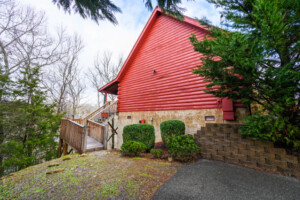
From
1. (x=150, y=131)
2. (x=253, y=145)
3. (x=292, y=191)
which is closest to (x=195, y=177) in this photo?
(x=292, y=191)

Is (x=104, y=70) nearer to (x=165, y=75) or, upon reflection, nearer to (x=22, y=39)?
(x=22, y=39)

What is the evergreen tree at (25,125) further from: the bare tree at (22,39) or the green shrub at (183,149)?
the green shrub at (183,149)

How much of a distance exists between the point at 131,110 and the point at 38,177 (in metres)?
6.15

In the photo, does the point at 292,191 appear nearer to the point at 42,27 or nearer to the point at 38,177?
the point at 38,177

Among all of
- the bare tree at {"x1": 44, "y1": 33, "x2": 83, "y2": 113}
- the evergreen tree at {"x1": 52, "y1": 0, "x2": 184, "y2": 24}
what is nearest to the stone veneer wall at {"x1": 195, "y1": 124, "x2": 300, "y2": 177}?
the evergreen tree at {"x1": 52, "y1": 0, "x2": 184, "y2": 24}

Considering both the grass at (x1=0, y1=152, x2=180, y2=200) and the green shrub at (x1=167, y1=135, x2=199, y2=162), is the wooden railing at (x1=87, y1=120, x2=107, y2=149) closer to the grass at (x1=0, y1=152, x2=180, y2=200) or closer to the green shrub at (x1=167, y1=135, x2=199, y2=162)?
the grass at (x1=0, y1=152, x2=180, y2=200)

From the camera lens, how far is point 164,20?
Result: 327 inches

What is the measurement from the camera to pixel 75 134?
21.3ft

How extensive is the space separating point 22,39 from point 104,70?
11.4 meters

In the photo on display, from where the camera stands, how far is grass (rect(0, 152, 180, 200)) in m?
2.40

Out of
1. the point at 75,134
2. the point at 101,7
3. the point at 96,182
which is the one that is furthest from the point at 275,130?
the point at 75,134

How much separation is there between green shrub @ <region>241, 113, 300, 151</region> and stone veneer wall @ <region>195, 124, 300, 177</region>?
0.27 m

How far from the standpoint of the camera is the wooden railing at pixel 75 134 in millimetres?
5582

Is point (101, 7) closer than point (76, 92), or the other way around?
point (101, 7)
